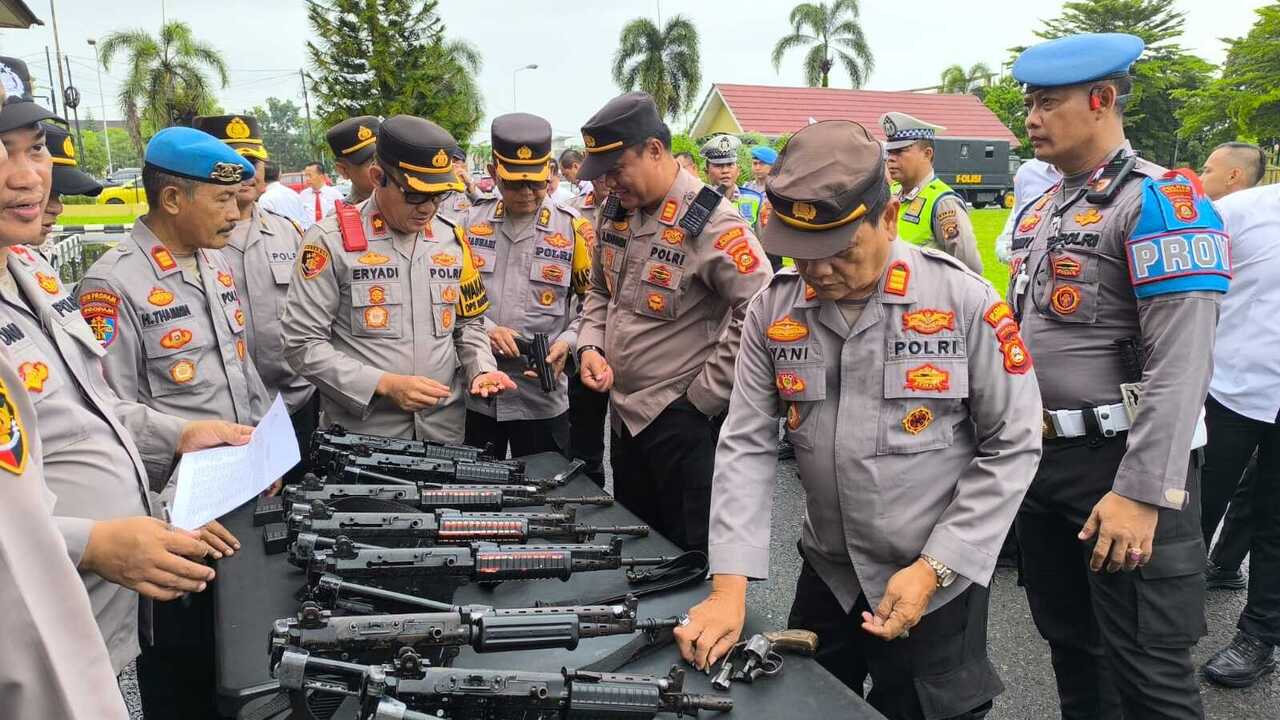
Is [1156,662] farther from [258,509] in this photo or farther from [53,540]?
[258,509]

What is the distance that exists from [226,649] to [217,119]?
4.00 metres

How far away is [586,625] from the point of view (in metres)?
1.71

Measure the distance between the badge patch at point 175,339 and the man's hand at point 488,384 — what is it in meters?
1.04

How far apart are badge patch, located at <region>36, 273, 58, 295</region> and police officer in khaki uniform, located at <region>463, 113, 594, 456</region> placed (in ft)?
5.66

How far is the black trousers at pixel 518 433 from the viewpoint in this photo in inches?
153

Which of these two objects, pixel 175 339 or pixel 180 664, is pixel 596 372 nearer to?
pixel 175 339

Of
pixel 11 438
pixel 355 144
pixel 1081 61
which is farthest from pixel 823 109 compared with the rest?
pixel 11 438

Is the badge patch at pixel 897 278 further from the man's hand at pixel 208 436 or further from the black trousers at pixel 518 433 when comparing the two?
the black trousers at pixel 518 433

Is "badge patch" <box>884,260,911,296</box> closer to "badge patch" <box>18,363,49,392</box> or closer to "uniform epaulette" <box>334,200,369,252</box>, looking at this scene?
"badge patch" <box>18,363,49,392</box>

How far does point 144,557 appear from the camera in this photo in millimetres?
1672

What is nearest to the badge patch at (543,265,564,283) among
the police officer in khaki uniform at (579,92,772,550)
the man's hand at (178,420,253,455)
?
the police officer in khaki uniform at (579,92,772,550)

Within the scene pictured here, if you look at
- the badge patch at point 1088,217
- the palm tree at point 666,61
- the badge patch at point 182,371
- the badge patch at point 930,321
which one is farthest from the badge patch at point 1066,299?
the palm tree at point 666,61

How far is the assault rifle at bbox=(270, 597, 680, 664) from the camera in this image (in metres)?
1.58

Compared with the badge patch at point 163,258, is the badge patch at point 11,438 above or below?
below
